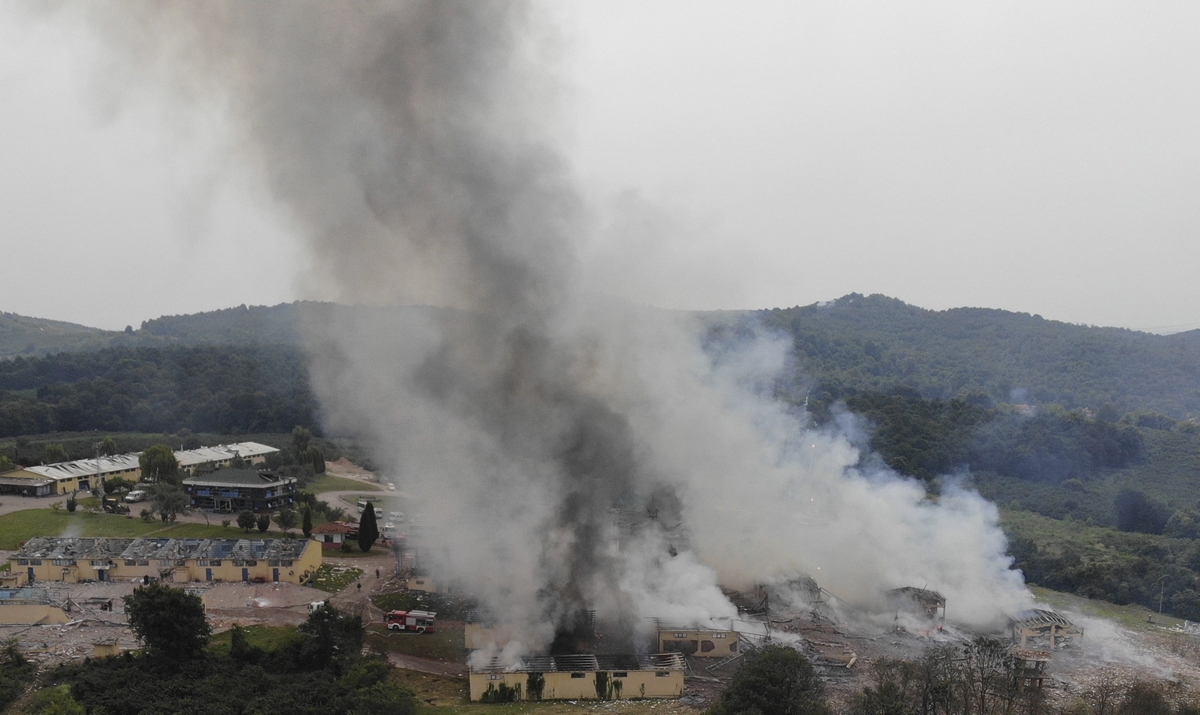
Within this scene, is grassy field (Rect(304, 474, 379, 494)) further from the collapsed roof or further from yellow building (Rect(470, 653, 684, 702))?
yellow building (Rect(470, 653, 684, 702))

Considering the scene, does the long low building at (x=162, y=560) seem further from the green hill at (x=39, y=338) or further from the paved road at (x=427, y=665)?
the green hill at (x=39, y=338)

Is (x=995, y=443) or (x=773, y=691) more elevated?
(x=995, y=443)

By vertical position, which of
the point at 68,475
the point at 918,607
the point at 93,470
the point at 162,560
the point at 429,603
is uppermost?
the point at 93,470

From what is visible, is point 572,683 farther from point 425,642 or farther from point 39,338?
point 39,338

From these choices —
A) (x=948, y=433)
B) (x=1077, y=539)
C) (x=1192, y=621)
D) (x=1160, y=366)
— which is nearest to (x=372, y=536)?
(x=1192, y=621)

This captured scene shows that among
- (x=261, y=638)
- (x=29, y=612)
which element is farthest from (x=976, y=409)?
(x=29, y=612)

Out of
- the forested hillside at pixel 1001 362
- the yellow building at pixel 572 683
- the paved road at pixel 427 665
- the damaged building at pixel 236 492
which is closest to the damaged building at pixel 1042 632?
the yellow building at pixel 572 683
